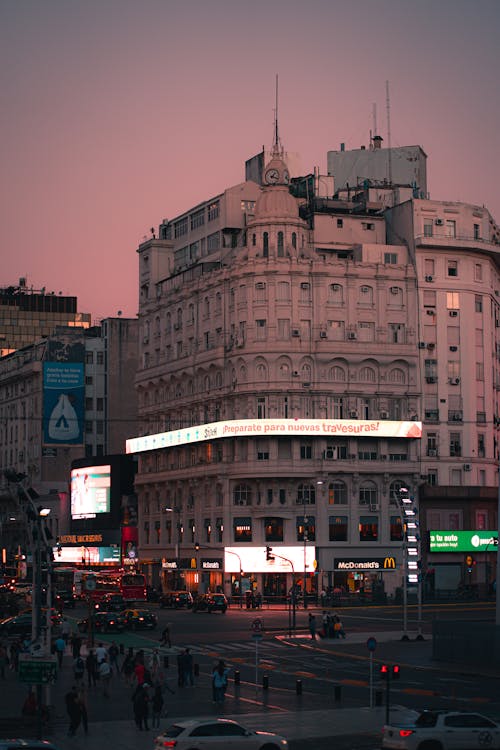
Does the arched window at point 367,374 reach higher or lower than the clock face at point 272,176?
lower

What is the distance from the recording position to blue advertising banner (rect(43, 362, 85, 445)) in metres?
172

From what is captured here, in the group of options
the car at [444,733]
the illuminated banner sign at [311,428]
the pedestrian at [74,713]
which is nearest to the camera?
the car at [444,733]

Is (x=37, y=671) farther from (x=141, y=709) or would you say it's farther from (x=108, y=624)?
(x=108, y=624)

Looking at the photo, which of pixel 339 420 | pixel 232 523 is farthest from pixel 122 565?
pixel 339 420

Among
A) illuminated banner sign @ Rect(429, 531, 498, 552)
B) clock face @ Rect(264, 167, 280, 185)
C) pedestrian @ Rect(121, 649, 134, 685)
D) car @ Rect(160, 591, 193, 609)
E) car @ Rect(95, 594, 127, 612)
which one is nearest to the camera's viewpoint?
pedestrian @ Rect(121, 649, 134, 685)

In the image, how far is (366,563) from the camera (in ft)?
416

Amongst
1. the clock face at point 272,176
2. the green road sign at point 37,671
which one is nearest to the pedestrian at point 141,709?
the green road sign at point 37,671

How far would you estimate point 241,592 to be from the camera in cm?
11919

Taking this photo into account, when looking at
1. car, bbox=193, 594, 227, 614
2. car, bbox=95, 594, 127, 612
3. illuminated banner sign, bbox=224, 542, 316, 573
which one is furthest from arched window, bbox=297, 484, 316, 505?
car, bbox=95, 594, 127, 612

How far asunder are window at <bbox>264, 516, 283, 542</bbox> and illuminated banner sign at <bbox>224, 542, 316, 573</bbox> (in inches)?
24.3

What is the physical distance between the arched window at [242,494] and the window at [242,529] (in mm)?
1735

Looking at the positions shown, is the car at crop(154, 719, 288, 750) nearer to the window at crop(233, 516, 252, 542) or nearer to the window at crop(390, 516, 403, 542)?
the window at crop(233, 516, 252, 542)

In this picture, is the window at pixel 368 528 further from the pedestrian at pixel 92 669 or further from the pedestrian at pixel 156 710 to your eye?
the pedestrian at pixel 156 710

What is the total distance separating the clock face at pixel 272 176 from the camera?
5192 inches
